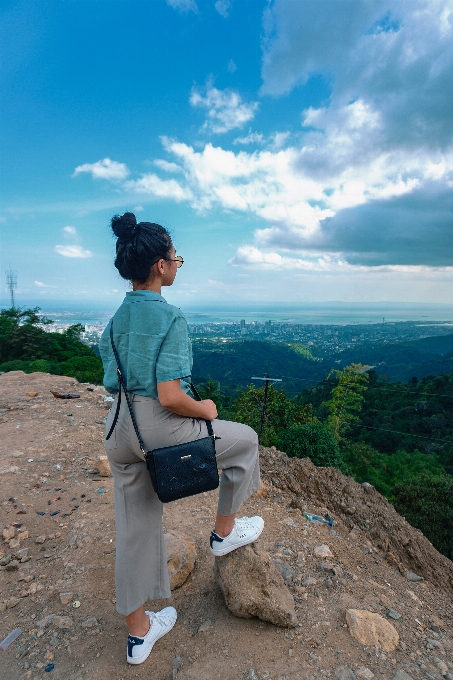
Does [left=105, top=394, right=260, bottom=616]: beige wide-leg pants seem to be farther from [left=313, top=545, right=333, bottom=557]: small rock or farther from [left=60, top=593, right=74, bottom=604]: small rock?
[left=313, top=545, right=333, bottom=557]: small rock

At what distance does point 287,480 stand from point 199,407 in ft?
10.7

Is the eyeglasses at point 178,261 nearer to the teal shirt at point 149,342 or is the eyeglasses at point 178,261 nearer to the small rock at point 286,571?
the teal shirt at point 149,342

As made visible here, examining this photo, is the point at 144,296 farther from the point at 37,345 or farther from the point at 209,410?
the point at 37,345

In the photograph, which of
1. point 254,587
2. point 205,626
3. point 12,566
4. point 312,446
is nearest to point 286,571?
point 254,587

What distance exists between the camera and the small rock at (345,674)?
1.96 metres

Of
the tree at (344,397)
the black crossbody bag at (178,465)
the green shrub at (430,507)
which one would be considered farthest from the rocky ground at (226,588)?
the tree at (344,397)

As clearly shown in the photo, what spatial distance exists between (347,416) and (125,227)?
88.3 feet

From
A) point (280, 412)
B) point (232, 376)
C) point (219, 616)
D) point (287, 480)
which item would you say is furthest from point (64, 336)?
point (232, 376)

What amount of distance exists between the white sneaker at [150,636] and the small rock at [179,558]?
0.34m

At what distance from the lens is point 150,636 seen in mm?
2070

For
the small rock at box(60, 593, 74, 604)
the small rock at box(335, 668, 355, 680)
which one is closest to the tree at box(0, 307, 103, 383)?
Result: the small rock at box(60, 593, 74, 604)

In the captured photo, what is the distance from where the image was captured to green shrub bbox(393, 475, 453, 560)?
35.5 ft

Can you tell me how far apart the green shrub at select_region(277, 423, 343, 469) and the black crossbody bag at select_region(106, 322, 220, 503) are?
308 inches

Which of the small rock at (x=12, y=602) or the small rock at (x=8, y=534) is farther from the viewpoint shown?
the small rock at (x=8, y=534)
